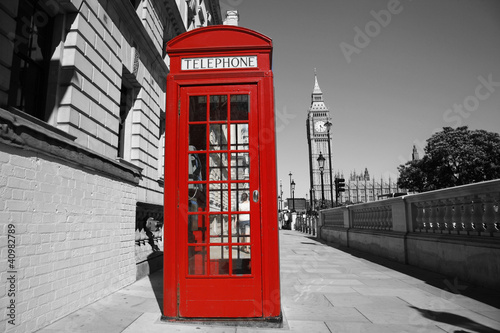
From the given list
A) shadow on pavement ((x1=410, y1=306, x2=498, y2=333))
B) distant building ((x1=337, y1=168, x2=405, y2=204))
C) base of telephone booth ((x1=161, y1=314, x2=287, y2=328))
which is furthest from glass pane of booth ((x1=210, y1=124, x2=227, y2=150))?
distant building ((x1=337, y1=168, x2=405, y2=204))

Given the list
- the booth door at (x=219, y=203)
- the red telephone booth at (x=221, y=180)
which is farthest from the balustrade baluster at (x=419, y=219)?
the booth door at (x=219, y=203)

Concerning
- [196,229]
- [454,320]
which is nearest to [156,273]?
[196,229]

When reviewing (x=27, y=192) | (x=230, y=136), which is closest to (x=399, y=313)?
(x=230, y=136)

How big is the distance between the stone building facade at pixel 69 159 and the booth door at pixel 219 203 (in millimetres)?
1463

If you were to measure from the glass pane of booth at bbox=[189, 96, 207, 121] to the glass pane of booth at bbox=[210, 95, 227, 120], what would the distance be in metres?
0.09

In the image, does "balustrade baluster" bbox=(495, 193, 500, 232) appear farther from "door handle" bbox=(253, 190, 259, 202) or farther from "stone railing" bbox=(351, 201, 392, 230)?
"door handle" bbox=(253, 190, 259, 202)

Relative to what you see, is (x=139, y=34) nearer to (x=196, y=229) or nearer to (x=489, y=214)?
(x=196, y=229)

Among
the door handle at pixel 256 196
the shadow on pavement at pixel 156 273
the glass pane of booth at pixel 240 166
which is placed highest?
the glass pane of booth at pixel 240 166

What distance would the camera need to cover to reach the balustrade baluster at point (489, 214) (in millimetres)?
5020

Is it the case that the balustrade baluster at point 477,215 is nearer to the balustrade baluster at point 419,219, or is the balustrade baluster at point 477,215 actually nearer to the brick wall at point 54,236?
the balustrade baluster at point 419,219

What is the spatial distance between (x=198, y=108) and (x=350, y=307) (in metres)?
3.30

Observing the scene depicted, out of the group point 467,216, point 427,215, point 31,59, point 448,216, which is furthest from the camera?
point 427,215

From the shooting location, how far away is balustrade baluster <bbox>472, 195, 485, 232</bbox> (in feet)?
17.3

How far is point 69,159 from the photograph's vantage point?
13.1ft
